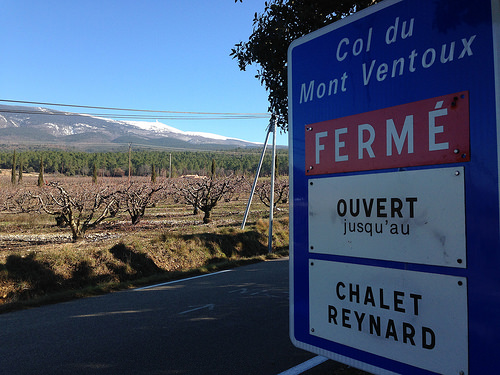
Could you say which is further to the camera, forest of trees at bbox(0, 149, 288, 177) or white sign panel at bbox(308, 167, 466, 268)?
forest of trees at bbox(0, 149, 288, 177)

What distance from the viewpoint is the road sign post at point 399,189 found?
4.32ft

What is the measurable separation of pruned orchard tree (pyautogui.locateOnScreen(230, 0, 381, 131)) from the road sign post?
4.41m

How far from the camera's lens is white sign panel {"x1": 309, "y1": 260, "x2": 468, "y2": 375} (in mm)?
1363

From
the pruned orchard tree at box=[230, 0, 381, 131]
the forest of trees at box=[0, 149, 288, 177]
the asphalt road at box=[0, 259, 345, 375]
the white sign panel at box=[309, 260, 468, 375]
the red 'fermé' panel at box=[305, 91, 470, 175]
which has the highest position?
the forest of trees at box=[0, 149, 288, 177]

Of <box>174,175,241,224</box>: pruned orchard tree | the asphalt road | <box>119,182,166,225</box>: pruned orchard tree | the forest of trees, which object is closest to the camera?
the asphalt road

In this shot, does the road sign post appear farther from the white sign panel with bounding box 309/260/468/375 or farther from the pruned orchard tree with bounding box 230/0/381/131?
the pruned orchard tree with bounding box 230/0/381/131

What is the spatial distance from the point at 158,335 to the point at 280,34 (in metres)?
4.47

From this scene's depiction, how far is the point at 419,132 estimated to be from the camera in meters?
1.48

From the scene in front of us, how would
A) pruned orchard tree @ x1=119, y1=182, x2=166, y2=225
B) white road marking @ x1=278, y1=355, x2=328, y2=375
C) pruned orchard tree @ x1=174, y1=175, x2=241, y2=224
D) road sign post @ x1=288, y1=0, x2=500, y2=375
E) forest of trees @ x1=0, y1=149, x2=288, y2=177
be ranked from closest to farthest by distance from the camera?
road sign post @ x1=288, y1=0, x2=500, y2=375 < white road marking @ x1=278, y1=355, x2=328, y2=375 < pruned orchard tree @ x1=119, y1=182, x2=166, y2=225 < pruned orchard tree @ x1=174, y1=175, x2=241, y2=224 < forest of trees @ x1=0, y1=149, x2=288, y2=177

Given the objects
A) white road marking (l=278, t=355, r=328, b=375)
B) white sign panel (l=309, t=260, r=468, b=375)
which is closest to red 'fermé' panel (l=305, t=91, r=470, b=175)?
white sign panel (l=309, t=260, r=468, b=375)

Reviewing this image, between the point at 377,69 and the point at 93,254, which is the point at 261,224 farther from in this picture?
the point at 377,69

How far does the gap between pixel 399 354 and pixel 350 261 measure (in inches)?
14.4

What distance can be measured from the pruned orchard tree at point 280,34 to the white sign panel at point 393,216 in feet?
15.5

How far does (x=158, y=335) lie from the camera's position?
516cm
